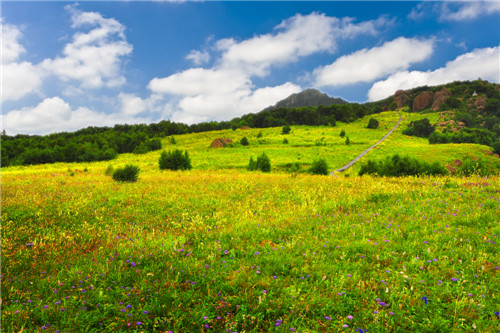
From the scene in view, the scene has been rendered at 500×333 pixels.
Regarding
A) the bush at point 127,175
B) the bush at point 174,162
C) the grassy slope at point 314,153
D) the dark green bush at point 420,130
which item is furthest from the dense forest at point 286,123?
the bush at point 127,175

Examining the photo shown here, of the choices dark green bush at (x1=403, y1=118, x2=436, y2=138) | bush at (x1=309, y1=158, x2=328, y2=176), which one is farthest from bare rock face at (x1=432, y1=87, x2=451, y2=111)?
bush at (x1=309, y1=158, x2=328, y2=176)

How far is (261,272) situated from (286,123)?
117924mm

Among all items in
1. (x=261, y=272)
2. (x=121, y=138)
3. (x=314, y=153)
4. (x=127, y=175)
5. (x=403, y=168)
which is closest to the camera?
(x=261, y=272)

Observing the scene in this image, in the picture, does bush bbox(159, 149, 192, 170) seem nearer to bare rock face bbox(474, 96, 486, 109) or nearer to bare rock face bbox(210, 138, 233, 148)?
bare rock face bbox(210, 138, 233, 148)

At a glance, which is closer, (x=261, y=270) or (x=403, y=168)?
(x=261, y=270)

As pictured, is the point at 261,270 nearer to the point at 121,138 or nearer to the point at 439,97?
the point at 121,138

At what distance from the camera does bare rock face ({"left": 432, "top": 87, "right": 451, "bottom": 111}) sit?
142 metres

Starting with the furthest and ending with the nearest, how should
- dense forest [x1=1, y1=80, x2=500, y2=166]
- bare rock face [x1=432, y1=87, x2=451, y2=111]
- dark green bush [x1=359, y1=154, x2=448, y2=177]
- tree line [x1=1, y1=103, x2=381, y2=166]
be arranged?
bare rock face [x1=432, y1=87, x2=451, y2=111]
dense forest [x1=1, y1=80, x2=500, y2=166]
tree line [x1=1, y1=103, x2=381, y2=166]
dark green bush [x1=359, y1=154, x2=448, y2=177]

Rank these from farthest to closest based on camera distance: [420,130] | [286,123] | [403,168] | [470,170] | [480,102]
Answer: [480,102], [286,123], [420,130], [403,168], [470,170]

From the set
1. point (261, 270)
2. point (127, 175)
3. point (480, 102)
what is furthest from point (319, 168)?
point (480, 102)

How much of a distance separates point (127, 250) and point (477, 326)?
19.9 ft

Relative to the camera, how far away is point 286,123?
119 m

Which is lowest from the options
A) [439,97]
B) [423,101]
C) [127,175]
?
[127,175]

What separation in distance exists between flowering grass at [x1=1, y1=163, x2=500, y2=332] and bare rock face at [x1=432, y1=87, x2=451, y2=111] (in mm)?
169614
